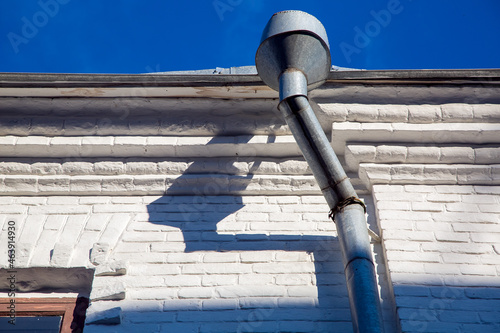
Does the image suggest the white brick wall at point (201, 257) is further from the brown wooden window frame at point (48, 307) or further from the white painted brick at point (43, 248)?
the brown wooden window frame at point (48, 307)

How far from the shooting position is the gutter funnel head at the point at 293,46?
2998 mm

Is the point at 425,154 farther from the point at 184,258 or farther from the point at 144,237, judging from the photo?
the point at 144,237

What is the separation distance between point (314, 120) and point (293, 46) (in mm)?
400

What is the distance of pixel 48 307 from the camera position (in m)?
3.10

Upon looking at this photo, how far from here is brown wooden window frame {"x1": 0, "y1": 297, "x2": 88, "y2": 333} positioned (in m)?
3.08

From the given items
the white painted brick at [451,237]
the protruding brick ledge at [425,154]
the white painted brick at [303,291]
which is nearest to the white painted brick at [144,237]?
the white painted brick at [303,291]

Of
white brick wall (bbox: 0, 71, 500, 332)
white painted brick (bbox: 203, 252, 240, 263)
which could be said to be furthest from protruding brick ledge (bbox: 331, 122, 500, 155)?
white painted brick (bbox: 203, 252, 240, 263)

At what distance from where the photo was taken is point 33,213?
3373 mm

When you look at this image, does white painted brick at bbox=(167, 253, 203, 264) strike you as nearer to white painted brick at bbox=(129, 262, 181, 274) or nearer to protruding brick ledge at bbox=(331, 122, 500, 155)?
white painted brick at bbox=(129, 262, 181, 274)

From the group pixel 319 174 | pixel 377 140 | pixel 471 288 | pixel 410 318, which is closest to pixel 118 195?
pixel 319 174

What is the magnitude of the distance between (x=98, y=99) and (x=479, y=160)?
227 cm

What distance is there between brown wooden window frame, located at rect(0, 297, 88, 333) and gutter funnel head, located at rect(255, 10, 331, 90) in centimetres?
158

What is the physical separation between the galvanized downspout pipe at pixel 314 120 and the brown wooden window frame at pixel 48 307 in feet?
4.66

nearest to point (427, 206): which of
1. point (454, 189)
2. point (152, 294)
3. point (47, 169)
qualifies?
point (454, 189)
